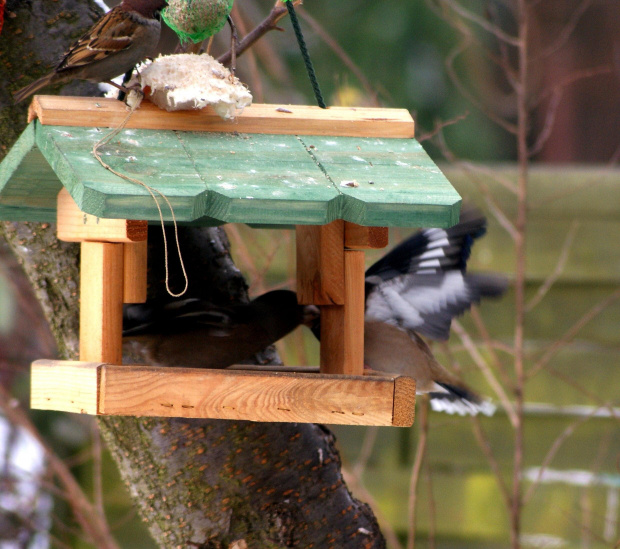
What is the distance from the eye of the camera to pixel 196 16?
5.68 feet

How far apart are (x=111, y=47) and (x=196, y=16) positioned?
0.63ft

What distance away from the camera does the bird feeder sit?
138 cm

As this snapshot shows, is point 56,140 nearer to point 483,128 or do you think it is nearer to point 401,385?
point 401,385

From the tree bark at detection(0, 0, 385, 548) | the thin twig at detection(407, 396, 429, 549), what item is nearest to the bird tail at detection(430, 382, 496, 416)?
the thin twig at detection(407, 396, 429, 549)

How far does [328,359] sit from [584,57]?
20.3ft

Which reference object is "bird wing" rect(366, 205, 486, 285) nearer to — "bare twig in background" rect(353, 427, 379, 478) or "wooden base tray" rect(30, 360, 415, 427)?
"wooden base tray" rect(30, 360, 415, 427)

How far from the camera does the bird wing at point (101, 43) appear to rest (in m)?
1.65

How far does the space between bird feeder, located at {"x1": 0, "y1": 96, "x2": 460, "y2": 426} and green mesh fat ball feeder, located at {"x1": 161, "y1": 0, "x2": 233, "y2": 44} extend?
0.73ft

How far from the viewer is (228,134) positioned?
5.36 feet

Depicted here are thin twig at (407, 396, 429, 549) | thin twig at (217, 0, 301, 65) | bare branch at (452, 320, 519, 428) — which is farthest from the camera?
bare branch at (452, 320, 519, 428)

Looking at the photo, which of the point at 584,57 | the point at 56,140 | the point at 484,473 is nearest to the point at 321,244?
the point at 56,140

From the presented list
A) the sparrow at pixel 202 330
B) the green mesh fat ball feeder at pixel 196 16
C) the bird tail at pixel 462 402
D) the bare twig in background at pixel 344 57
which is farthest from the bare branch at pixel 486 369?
the green mesh fat ball feeder at pixel 196 16

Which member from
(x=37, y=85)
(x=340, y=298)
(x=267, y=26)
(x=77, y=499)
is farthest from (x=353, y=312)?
(x=77, y=499)

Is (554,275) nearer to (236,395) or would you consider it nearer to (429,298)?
(429,298)
